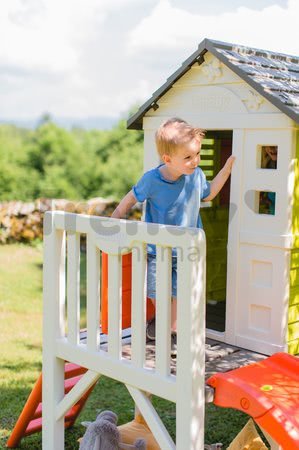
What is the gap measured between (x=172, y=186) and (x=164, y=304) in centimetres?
85

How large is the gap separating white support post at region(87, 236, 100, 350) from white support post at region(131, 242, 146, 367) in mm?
323

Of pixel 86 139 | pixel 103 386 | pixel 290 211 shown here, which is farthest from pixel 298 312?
pixel 86 139

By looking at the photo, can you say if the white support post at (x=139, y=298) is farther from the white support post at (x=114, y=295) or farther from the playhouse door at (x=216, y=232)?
the playhouse door at (x=216, y=232)

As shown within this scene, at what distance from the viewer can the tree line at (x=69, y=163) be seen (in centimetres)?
1892

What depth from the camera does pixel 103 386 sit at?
19.5 feet

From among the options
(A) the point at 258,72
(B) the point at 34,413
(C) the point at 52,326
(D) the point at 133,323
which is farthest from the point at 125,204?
Result: (B) the point at 34,413

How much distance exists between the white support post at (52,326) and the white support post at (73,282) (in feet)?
0.42

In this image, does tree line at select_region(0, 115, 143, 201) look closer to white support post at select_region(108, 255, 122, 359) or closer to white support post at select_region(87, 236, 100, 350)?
white support post at select_region(87, 236, 100, 350)

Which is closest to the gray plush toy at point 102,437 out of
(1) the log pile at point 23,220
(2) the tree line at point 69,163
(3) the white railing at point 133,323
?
(3) the white railing at point 133,323

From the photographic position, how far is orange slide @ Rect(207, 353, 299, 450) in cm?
311

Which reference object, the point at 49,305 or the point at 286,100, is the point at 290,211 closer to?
the point at 286,100

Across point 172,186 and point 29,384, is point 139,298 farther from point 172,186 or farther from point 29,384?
point 29,384

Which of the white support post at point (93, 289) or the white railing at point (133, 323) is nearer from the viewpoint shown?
the white railing at point (133, 323)

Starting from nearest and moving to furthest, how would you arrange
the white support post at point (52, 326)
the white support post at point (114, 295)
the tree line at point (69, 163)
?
the white support post at point (114, 295) → the white support post at point (52, 326) → the tree line at point (69, 163)
